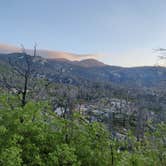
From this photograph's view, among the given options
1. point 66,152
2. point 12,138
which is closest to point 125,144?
point 66,152

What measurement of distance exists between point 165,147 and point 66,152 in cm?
730

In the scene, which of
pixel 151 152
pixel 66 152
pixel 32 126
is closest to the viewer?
pixel 66 152

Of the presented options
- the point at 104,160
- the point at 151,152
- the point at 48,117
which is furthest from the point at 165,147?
the point at 48,117

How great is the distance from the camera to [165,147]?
77.5ft

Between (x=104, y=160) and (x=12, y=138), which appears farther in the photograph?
(x=104, y=160)

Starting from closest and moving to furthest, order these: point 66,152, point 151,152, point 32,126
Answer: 1. point 66,152
2. point 32,126
3. point 151,152

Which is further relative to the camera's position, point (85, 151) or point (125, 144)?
point (125, 144)

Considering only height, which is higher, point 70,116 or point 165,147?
point 70,116

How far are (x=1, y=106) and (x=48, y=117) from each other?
3.46 m

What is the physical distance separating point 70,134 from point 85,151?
70.8 inches

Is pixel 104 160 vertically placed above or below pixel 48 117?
below

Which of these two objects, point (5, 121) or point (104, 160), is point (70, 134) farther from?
point (5, 121)

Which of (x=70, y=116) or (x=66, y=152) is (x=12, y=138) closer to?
(x=66, y=152)

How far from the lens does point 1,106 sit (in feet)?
80.2
